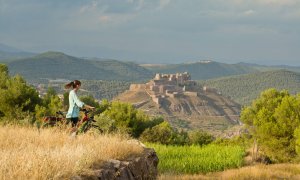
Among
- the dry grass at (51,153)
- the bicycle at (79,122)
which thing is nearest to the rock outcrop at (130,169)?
the dry grass at (51,153)

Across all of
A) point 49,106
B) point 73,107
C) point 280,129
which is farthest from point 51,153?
point 280,129

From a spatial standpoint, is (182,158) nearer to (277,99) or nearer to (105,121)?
(105,121)

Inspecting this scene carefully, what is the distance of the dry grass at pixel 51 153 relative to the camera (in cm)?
626

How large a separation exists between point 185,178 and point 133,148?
5.01m

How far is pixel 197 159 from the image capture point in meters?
20.2

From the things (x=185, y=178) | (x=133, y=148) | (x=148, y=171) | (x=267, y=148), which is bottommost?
(x=267, y=148)

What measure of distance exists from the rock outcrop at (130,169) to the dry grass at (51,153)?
0.21 meters

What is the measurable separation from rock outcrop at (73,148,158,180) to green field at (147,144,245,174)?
16.2 ft

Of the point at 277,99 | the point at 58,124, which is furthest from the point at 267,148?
the point at 58,124

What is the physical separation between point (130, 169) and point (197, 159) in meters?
10.9

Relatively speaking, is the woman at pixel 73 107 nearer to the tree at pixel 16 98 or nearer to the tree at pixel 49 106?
the tree at pixel 49 106

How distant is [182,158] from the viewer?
20.4 metres

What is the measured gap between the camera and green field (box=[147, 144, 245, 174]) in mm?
18828

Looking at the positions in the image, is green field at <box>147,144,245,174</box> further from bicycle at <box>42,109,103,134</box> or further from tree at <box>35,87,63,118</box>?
tree at <box>35,87,63,118</box>
